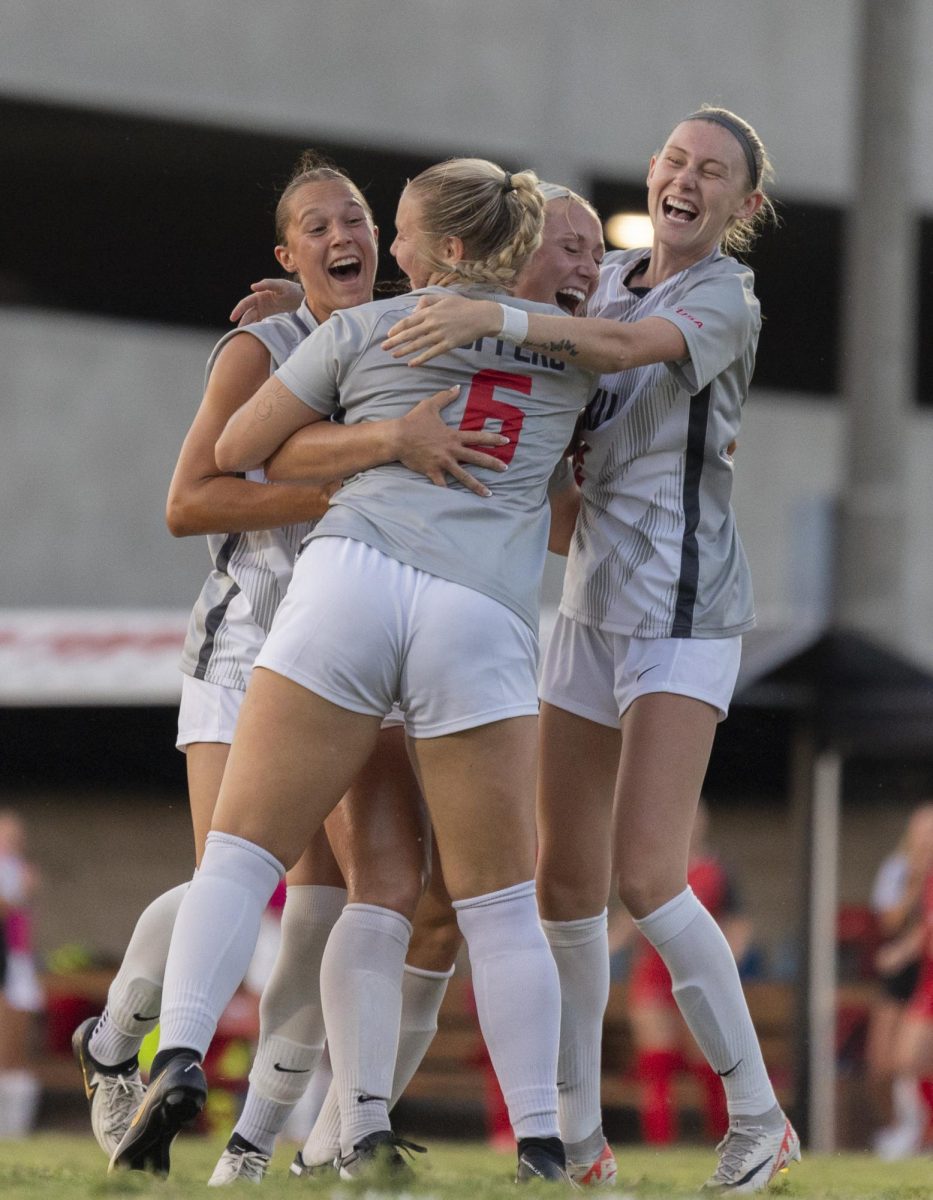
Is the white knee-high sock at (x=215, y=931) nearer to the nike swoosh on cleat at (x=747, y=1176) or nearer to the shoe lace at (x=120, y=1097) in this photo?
the shoe lace at (x=120, y=1097)

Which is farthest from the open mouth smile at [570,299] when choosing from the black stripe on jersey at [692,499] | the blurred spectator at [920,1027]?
the blurred spectator at [920,1027]

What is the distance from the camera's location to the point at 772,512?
14.0 m

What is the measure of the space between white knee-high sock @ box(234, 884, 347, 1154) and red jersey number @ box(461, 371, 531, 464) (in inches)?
45.0

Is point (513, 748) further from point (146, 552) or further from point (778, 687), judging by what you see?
point (146, 552)

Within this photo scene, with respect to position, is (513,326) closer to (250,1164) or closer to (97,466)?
(250,1164)

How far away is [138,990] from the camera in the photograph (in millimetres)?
4395

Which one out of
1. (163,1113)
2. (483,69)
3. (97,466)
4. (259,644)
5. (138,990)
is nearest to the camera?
(163,1113)

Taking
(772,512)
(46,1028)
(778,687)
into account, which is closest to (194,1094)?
(778,687)

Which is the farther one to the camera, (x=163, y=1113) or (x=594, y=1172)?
(x=594, y=1172)

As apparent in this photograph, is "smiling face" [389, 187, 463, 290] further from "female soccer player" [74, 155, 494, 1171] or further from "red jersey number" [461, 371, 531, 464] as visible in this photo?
"female soccer player" [74, 155, 494, 1171]

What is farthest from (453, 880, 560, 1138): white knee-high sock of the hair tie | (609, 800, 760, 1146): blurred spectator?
(609, 800, 760, 1146): blurred spectator

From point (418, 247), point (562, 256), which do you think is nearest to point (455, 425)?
point (418, 247)

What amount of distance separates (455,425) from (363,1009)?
116 cm

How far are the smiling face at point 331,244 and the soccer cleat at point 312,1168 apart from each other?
6.06ft
